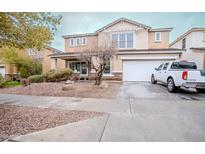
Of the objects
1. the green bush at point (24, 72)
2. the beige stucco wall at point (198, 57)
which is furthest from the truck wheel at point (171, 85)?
the green bush at point (24, 72)

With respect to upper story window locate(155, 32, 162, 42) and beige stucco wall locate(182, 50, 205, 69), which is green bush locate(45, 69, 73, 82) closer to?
upper story window locate(155, 32, 162, 42)

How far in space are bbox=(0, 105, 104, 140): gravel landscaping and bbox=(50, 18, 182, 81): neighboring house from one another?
8199 mm

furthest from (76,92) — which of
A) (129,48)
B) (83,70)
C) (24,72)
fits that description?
(24,72)

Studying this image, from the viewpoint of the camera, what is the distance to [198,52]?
52.0 feet

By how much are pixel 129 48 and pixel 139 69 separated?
12.2 ft

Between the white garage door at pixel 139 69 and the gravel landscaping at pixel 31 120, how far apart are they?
979 centimetres

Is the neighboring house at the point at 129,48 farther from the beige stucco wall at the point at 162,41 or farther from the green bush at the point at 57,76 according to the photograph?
the green bush at the point at 57,76

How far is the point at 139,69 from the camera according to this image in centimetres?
1345

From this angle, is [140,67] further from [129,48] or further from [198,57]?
[198,57]

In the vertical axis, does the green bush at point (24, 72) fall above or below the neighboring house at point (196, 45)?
below

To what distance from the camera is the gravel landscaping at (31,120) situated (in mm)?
3411

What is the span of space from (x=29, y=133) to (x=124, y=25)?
15.8m
